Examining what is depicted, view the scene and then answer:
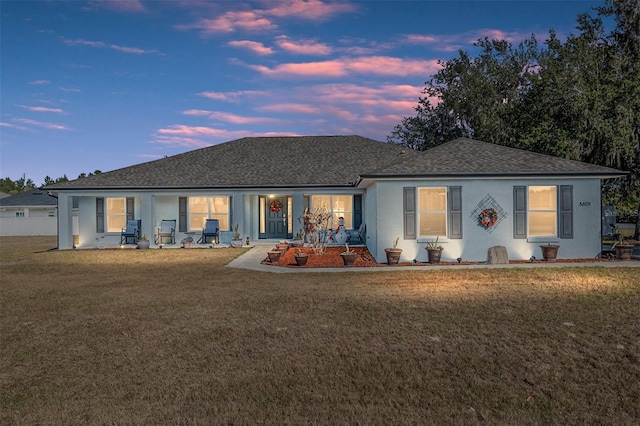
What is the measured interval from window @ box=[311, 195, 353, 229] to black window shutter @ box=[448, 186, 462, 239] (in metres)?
7.85

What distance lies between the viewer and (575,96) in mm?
22141

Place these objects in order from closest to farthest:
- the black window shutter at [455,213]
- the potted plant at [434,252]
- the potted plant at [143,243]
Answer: the potted plant at [434,252] < the black window shutter at [455,213] < the potted plant at [143,243]

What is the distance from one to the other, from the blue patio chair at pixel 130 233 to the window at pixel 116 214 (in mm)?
1008

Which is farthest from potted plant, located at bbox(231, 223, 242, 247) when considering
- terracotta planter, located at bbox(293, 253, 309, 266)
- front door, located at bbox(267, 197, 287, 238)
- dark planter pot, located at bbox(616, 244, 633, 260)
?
dark planter pot, located at bbox(616, 244, 633, 260)

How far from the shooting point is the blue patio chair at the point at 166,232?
67.6 ft

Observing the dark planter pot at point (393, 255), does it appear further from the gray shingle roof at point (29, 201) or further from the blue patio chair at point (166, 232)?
the gray shingle roof at point (29, 201)

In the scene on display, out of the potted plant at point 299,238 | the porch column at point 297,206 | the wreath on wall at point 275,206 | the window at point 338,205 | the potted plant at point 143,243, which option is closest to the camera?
the potted plant at point 143,243

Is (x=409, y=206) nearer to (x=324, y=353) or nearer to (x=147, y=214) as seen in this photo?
(x=324, y=353)

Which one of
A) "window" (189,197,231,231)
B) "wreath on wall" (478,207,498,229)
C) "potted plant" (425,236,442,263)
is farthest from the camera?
"window" (189,197,231,231)

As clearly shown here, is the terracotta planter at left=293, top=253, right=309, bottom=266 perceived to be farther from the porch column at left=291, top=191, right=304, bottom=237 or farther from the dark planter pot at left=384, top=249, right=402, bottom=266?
the porch column at left=291, top=191, right=304, bottom=237

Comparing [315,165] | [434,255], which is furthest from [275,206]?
[434,255]

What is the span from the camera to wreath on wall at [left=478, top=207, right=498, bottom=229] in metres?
13.7

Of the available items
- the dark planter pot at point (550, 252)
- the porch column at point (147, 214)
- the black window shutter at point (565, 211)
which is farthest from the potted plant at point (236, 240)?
the black window shutter at point (565, 211)

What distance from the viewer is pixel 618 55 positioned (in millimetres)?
23531
